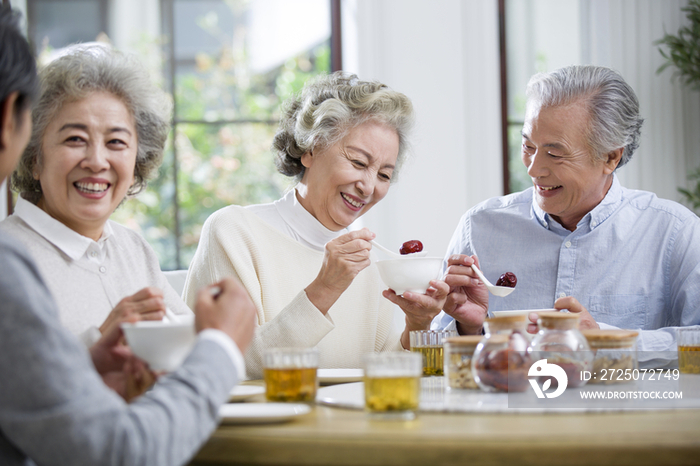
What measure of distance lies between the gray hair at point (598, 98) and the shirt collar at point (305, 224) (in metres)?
0.82

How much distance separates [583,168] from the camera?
6.92ft

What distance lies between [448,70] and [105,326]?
120 inches

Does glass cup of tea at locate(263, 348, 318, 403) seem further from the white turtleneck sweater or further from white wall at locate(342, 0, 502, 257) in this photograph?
white wall at locate(342, 0, 502, 257)

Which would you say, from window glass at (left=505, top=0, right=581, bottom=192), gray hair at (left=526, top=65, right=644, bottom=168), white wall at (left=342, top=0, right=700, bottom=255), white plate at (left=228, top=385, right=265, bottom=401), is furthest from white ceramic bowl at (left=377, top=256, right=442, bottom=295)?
window glass at (left=505, top=0, right=581, bottom=192)

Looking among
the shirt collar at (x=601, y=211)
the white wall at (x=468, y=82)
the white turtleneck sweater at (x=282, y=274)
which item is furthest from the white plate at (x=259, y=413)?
the white wall at (x=468, y=82)

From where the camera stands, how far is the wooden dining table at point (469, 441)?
0.79 m

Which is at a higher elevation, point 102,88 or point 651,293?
point 102,88

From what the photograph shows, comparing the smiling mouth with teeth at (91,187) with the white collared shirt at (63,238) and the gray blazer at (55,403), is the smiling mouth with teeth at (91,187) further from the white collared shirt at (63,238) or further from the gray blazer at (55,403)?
the gray blazer at (55,403)

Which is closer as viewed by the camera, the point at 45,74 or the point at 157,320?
the point at 157,320

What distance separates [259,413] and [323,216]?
123 cm

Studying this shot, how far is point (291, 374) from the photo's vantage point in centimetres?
115

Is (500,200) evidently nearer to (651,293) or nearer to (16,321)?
(651,293)

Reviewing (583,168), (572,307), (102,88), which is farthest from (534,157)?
(102,88)

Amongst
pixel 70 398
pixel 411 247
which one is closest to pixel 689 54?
pixel 411 247
